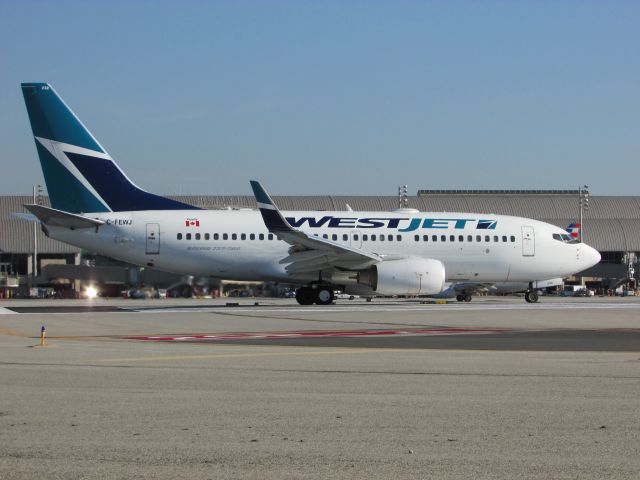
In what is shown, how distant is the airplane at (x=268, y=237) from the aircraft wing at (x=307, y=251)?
0.05 metres

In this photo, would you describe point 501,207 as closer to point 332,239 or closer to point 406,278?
point 332,239

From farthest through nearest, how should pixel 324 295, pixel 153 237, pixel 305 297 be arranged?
pixel 305 297, pixel 324 295, pixel 153 237

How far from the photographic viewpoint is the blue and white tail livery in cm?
3431

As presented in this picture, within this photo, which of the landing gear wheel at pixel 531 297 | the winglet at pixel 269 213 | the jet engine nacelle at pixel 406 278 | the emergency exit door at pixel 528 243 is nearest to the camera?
the winglet at pixel 269 213

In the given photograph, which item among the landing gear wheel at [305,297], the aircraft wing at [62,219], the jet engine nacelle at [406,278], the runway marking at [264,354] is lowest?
the runway marking at [264,354]

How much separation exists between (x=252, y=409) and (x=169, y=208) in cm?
2738

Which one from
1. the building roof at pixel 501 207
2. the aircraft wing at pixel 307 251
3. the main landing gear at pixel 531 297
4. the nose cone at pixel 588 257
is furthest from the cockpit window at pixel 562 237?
the building roof at pixel 501 207

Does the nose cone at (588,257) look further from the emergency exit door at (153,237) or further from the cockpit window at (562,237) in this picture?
the emergency exit door at (153,237)

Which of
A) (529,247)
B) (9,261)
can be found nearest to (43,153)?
(529,247)

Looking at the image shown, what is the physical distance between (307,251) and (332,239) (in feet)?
8.12

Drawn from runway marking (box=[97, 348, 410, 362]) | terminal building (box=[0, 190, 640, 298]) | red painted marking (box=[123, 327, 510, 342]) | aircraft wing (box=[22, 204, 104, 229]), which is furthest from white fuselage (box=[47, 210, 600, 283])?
terminal building (box=[0, 190, 640, 298])

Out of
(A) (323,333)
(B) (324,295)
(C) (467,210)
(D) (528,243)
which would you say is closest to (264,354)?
(A) (323,333)

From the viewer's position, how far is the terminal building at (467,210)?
7512 cm

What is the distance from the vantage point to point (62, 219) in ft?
111
